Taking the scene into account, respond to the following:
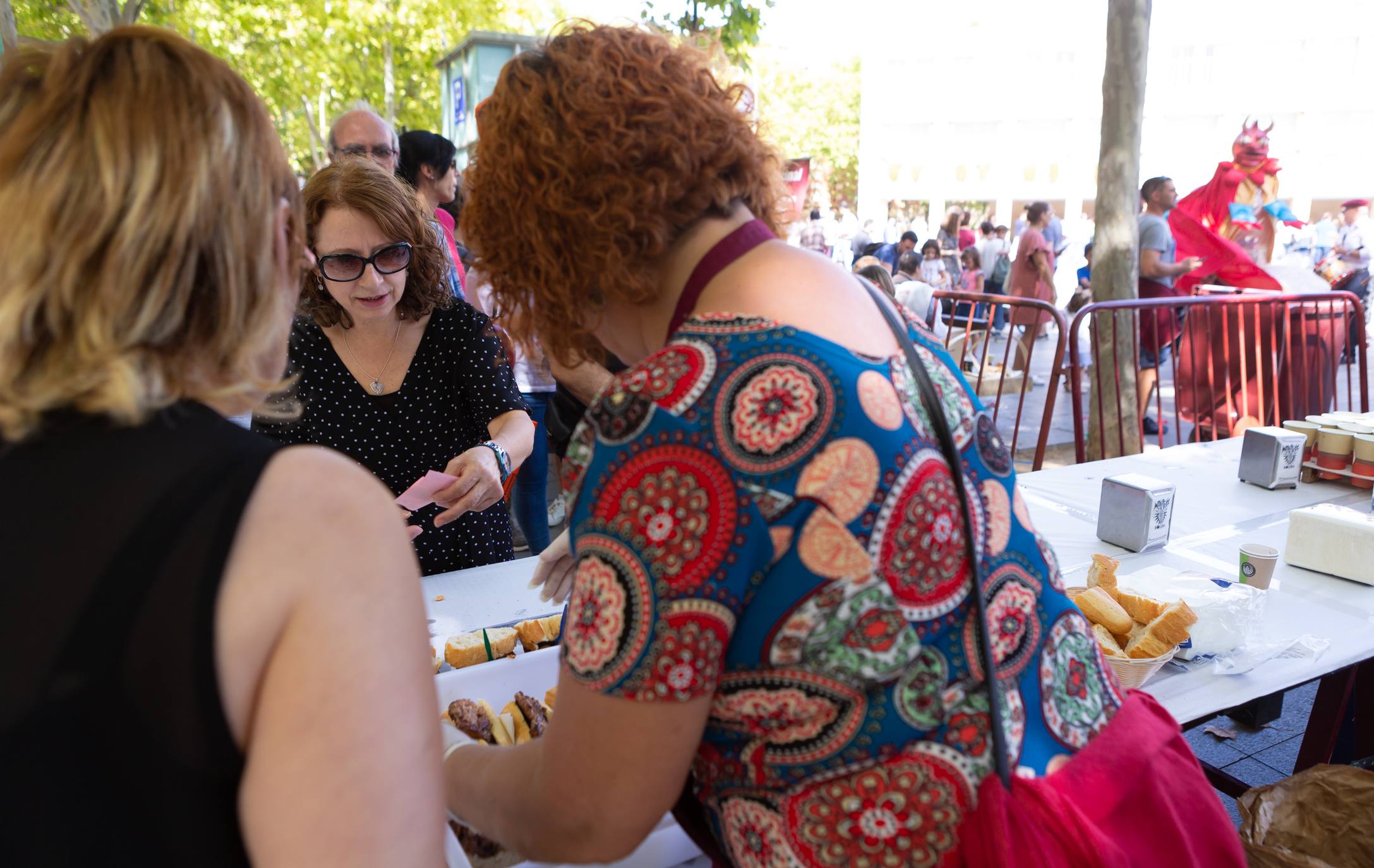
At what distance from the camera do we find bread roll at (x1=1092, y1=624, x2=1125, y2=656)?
1.75 metres

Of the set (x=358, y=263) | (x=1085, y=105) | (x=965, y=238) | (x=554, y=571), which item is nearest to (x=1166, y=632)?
(x=554, y=571)

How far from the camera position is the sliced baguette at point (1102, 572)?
208cm

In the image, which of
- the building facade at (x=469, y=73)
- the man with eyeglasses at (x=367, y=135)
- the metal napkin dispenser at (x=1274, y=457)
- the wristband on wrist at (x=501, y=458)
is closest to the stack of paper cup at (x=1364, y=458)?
the metal napkin dispenser at (x=1274, y=457)

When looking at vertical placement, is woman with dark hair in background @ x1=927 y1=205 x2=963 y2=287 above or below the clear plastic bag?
above

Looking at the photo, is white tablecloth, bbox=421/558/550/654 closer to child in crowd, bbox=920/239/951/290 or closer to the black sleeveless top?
the black sleeveless top

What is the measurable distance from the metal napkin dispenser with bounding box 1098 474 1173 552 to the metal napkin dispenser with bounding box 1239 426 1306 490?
736 millimetres

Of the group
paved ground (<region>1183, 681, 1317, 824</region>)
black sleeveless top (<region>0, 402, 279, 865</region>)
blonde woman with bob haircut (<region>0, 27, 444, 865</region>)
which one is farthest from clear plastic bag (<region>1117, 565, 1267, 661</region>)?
black sleeveless top (<region>0, 402, 279, 865</region>)

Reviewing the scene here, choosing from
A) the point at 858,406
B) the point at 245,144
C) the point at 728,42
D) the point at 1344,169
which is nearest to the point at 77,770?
the point at 245,144

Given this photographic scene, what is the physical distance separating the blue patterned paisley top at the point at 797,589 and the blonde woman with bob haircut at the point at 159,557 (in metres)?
0.24

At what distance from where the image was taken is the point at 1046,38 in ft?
120

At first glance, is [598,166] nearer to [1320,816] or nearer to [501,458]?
[501,458]

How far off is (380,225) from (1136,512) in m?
2.14

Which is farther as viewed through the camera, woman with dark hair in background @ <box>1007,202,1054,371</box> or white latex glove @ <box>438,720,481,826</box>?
woman with dark hair in background @ <box>1007,202,1054,371</box>

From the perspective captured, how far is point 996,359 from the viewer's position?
11.6 metres
